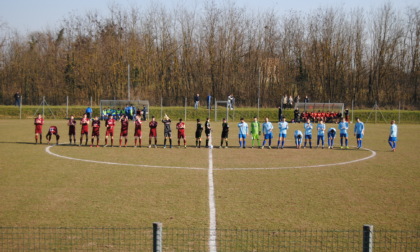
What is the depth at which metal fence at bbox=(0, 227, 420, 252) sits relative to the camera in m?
8.70

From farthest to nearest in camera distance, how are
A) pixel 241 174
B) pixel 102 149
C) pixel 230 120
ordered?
pixel 230 120 < pixel 102 149 < pixel 241 174

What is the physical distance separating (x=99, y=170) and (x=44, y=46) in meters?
63.7

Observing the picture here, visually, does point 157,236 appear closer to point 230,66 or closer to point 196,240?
point 196,240

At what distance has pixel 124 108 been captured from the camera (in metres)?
52.0

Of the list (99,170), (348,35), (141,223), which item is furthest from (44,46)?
(141,223)

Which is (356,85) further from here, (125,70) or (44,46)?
(44,46)

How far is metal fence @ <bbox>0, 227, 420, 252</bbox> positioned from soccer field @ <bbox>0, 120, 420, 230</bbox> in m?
0.55

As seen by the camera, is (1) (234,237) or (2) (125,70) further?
(2) (125,70)

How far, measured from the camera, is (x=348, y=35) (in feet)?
219

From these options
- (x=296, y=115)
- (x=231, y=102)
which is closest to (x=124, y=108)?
(x=231, y=102)

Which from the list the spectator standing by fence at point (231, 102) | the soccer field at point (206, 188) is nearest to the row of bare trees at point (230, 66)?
the spectator standing by fence at point (231, 102)

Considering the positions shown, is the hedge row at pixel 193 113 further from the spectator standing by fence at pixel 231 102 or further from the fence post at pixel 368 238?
the fence post at pixel 368 238

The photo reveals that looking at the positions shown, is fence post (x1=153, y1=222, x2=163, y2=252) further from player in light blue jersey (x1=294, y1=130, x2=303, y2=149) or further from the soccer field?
player in light blue jersey (x1=294, y1=130, x2=303, y2=149)

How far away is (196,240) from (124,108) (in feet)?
145
